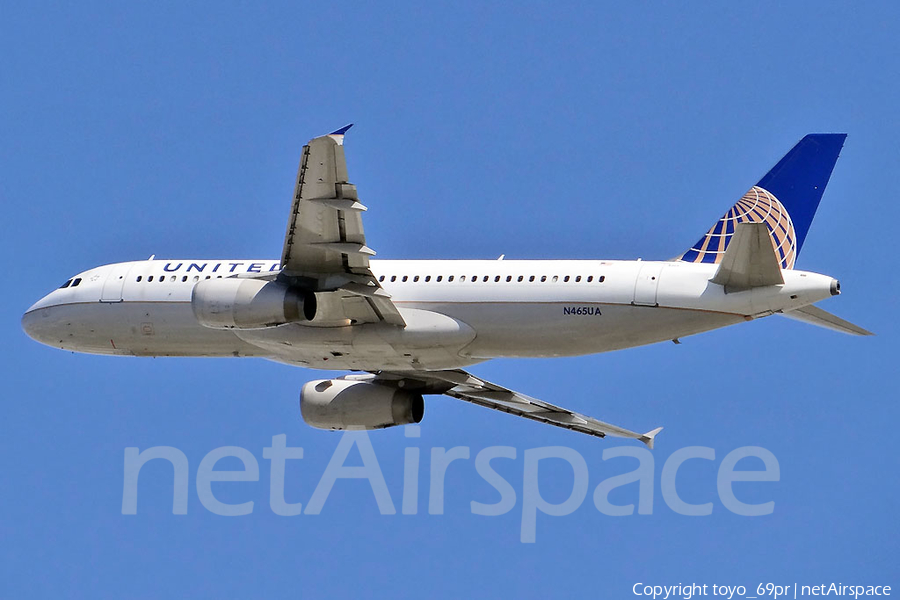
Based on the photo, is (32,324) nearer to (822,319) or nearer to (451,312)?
(451,312)

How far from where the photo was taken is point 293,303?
115 ft

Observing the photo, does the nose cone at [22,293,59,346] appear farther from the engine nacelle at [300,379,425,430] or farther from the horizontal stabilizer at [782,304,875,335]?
the horizontal stabilizer at [782,304,875,335]

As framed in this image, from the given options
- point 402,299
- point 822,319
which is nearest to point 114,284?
point 402,299

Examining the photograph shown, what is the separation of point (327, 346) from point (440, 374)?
5390 millimetres

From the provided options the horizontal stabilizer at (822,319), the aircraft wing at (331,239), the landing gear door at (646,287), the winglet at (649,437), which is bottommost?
the winglet at (649,437)

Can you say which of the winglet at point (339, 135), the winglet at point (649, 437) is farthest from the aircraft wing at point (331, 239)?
the winglet at point (649, 437)

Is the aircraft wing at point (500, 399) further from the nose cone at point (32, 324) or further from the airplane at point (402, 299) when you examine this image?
the nose cone at point (32, 324)

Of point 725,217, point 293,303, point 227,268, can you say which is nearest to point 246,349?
point 227,268

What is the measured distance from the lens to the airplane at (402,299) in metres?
34.0

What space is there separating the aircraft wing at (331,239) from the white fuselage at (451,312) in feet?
3.64

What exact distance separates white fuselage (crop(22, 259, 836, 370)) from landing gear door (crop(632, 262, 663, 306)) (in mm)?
23

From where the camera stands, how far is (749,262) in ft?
111

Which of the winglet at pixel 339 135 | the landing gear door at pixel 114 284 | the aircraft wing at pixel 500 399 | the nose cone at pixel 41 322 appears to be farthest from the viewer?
the aircraft wing at pixel 500 399

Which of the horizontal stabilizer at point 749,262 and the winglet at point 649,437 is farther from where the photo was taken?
the winglet at point 649,437
